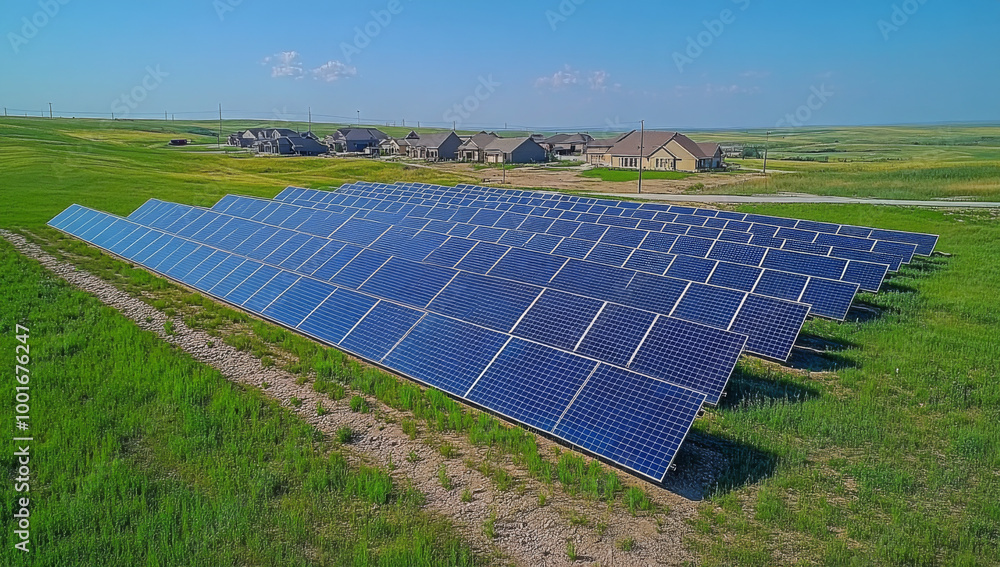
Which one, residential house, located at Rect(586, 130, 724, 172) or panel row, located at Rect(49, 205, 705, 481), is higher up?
residential house, located at Rect(586, 130, 724, 172)

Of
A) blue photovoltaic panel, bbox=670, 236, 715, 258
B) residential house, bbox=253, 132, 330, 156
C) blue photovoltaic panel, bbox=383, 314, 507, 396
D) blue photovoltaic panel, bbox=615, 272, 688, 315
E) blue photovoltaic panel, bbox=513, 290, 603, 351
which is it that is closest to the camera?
blue photovoltaic panel, bbox=383, 314, 507, 396

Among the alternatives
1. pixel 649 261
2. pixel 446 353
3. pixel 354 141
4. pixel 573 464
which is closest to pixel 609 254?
pixel 649 261

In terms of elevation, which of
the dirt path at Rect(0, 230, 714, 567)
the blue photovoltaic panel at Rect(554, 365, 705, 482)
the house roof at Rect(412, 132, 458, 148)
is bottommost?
the dirt path at Rect(0, 230, 714, 567)

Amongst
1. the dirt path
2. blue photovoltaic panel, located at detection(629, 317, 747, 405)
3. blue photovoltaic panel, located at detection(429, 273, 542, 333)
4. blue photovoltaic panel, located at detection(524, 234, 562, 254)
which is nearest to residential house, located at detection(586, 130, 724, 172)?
blue photovoltaic panel, located at detection(524, 234, 562, 254)

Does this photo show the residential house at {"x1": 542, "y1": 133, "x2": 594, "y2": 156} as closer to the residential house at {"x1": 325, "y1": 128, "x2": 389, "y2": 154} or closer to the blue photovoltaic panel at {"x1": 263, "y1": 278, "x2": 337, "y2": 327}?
the residential house at {"x1": 325, "y1": 128, "x2": 389, "y2": 154}

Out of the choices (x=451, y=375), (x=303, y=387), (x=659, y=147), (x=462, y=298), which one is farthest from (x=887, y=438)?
(x=659, y=147)

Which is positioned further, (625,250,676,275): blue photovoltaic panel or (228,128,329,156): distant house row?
(228,128,329,156): distant house row

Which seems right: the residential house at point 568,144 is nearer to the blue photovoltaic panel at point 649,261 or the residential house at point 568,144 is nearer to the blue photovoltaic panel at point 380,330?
the blue photovoltaic panel at point 649,261
